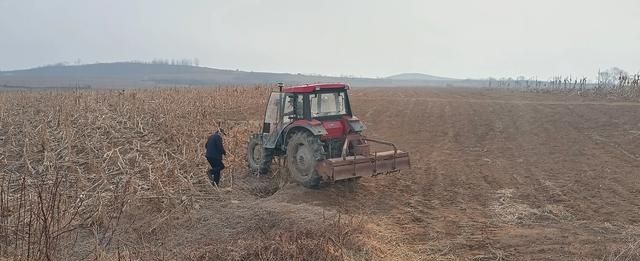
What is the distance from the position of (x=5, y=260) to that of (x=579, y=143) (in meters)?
14.6

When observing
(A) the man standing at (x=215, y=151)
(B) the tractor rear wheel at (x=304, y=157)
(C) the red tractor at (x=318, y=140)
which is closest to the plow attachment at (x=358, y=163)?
(C) the red tractor at (x=318, y=140)

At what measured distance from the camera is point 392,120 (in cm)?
2288

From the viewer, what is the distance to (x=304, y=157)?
32.2ft

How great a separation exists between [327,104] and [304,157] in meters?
1.20

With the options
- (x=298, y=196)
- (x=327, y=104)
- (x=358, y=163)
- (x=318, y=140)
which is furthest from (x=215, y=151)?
(x=358, y=163)

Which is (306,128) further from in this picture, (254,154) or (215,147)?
(254,154)

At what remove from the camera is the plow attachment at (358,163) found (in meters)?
9.28

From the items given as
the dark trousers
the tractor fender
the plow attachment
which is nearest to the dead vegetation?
the dark trousers

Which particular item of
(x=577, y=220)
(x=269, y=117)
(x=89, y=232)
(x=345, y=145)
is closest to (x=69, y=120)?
(x=269, y=117)

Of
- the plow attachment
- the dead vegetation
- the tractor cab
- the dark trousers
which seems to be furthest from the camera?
the dark trousers

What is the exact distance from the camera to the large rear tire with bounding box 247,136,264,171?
1108cm

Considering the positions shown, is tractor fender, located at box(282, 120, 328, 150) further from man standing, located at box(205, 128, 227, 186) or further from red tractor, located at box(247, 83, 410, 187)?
man standing, located at box(205, 128, 227, 186)

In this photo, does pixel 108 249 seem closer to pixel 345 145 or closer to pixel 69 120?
pixel 345 145

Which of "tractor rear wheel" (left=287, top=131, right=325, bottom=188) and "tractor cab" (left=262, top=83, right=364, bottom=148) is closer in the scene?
"tractor rear wheel" (left=287, top=131, right=325, bottom=188)
